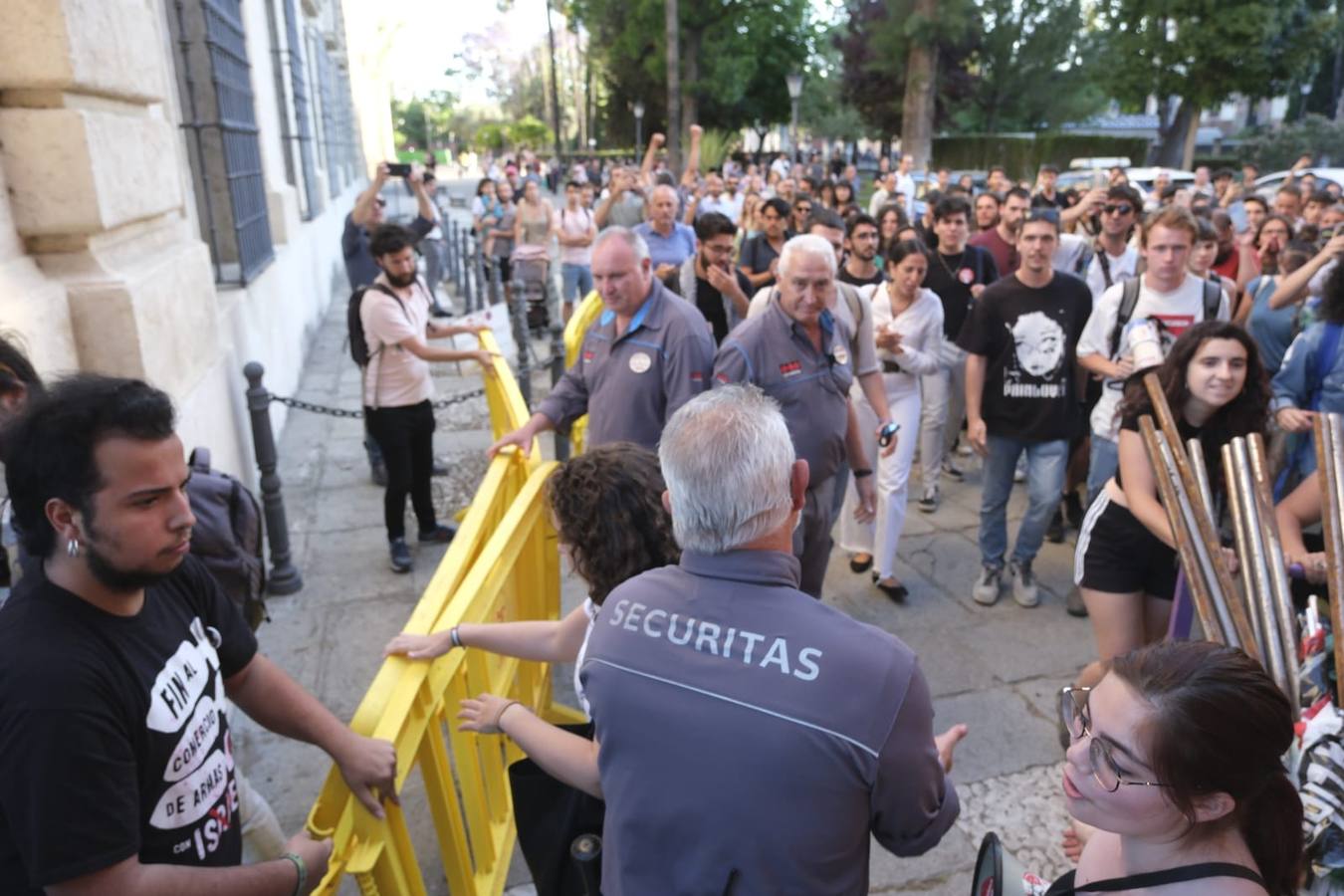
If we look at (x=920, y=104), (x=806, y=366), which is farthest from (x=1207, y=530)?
(x=920, y=104)

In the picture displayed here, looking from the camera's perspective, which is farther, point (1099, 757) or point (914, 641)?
point (914, 641)

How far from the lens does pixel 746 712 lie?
1417mm

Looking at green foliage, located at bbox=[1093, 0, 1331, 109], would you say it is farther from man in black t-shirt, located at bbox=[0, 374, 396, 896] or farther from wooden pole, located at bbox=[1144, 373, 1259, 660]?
man in black t-shirt, located at bbox=[0, 374, 396, 896]

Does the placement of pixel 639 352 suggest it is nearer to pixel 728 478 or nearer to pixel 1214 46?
pixel 728 478

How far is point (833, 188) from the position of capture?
11.0 metres

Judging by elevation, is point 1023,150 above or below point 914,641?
above

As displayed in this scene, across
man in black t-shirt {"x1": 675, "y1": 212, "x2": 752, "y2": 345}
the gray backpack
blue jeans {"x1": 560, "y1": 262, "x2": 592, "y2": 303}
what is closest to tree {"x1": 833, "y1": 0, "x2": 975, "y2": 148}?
blue jeans {"x1": 560, "y1": 262, "x2": 592, "y2": 303}

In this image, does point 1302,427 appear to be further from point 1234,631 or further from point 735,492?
point 735,492

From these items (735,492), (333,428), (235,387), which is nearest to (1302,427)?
(735,492)

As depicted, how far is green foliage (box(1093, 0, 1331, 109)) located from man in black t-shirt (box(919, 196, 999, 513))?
30.3 meters

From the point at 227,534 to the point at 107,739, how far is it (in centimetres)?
137

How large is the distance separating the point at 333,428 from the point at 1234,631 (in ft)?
22.9

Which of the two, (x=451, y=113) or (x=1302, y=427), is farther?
(x=451, y=113)

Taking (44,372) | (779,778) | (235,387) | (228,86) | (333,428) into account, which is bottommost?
(333,428)
